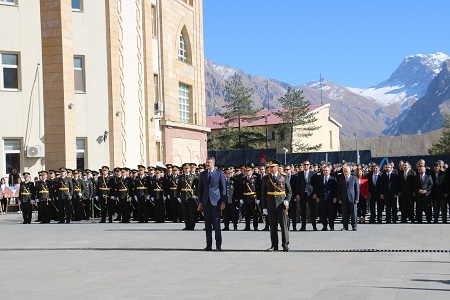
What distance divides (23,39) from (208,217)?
19910 millimetres

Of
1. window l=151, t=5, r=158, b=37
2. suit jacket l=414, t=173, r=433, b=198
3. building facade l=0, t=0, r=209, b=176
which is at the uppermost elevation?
window l=151, t=5, r=158, b=37

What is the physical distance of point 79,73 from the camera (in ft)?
117

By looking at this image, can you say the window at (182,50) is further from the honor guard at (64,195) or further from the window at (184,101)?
the honor guard at (64,195)

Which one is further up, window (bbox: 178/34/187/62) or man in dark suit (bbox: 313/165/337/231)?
window (bbox: 178/34/187/62)

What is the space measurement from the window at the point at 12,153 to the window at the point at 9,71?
7.76 ft

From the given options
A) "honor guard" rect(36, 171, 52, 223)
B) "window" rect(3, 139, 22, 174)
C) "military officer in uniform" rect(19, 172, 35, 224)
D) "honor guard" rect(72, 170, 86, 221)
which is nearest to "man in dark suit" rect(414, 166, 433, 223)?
"honor guard" rect(72, 170, 86, 221)

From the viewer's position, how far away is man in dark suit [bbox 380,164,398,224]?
24.0 m

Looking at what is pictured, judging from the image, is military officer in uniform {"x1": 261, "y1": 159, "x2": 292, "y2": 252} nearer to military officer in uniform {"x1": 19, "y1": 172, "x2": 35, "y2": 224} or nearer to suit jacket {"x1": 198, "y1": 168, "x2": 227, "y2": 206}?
suit jacket {"x1": 198, "y1": 168, "x2": 227, "y2": 206}

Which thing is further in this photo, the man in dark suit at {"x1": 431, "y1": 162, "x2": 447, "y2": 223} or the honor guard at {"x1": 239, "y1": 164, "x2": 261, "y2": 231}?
the man in dark suit at {"x1": 431, "y1": 162, "x2": 447, "y2": 223}

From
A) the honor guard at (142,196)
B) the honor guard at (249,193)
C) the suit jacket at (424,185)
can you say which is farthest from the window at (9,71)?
the suit jacket at (424,185)

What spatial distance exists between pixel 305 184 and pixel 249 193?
5.49 ft

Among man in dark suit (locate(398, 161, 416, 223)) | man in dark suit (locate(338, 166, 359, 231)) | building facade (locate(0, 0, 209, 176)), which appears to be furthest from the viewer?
building facade (locate(0, 0, 209, 176))

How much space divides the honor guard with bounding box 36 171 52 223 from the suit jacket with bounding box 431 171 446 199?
45.2ft

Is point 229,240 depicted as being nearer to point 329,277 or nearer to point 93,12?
point 329,277
